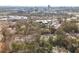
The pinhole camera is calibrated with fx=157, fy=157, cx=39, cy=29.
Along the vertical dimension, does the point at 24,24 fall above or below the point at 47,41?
above

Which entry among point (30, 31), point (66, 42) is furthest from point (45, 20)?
point (66, 42)

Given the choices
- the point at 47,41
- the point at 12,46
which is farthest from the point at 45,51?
the point at 12,46

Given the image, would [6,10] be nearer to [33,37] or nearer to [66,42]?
[33,37]
